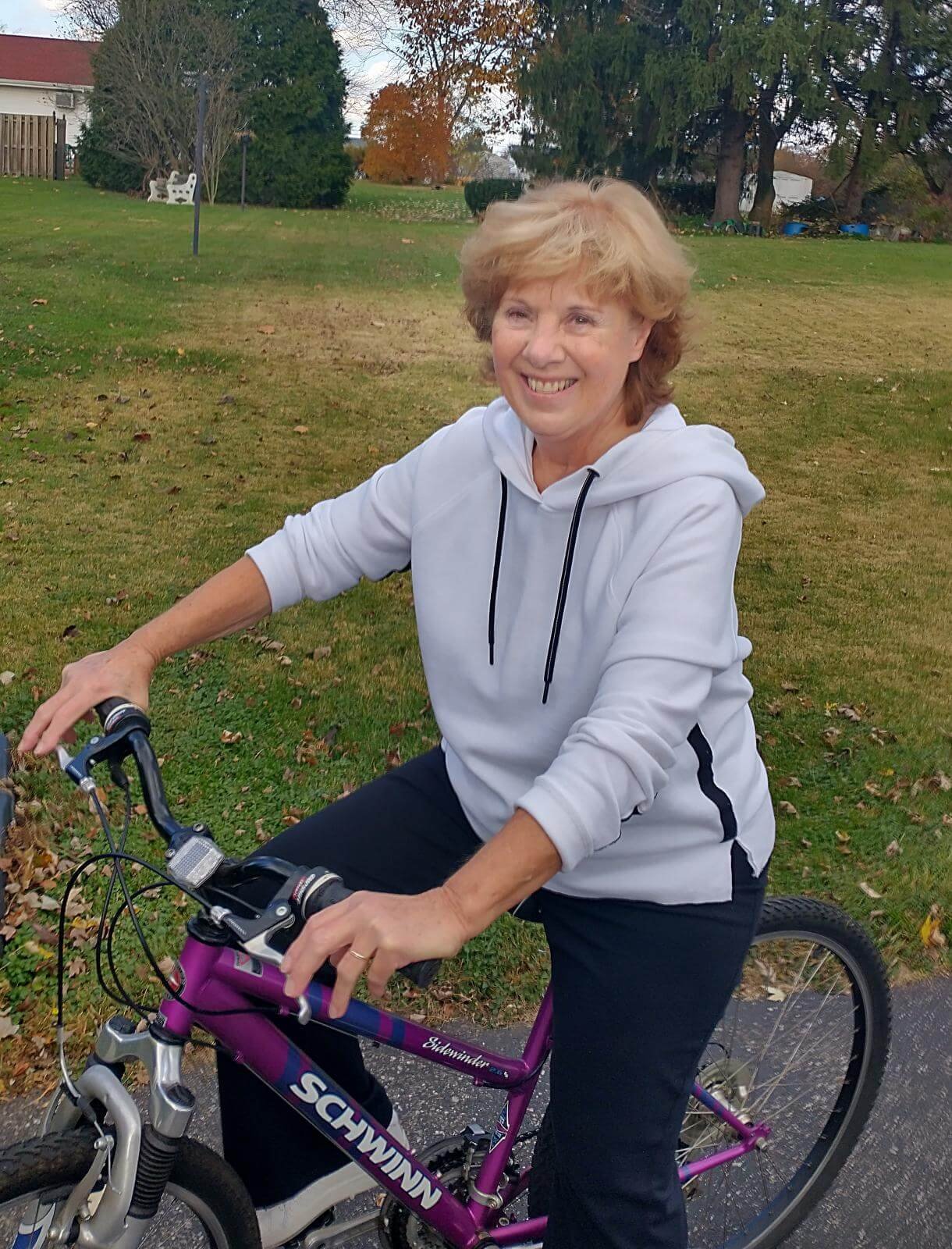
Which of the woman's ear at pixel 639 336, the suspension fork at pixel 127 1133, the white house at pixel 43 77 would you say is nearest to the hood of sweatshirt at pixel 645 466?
the woman's ear at pixel 639 336

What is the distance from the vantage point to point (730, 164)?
2847cm

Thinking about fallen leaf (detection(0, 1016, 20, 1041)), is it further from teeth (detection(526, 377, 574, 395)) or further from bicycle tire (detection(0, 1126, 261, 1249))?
teeth (detection(526, 377, 574, 395))

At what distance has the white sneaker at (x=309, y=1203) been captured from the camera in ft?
7.02

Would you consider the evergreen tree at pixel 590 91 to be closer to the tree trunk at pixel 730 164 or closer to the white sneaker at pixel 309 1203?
the tree trunk at pixel 730 164

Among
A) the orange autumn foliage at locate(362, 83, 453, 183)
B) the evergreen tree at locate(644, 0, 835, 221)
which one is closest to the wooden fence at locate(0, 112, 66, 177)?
the orange autumn foliage at locate(362, 83, 453, 183)

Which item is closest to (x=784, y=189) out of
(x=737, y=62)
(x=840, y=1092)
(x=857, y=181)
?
(x=857, y=181)

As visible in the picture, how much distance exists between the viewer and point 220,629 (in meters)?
2.09

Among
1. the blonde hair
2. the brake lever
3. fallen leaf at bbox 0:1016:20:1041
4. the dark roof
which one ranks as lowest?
fallen leaf at bbox 0:1016:20:1041

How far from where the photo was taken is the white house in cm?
4100

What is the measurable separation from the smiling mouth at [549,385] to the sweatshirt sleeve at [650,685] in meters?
0.26

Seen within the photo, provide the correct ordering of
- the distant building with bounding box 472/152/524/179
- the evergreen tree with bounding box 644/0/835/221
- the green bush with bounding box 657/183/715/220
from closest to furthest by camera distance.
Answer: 1. the evergreen tree with bounding box 644/0/835/221
2. the green bush with bounding box 657/183/715/220
3. the distant building with bounding box 472/152/524/179

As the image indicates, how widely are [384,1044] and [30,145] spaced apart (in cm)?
3255

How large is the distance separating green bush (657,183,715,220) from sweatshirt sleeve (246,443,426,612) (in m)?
29.6

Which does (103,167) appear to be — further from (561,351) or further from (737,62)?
(561,351)
